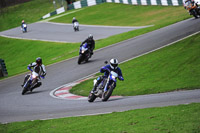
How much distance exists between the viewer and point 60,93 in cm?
1697

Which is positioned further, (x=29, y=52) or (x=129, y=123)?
(x=29, y=52)

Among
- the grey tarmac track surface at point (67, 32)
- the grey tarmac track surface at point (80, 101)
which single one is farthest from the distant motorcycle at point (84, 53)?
the grey tarmac track surface at point (67, 32)

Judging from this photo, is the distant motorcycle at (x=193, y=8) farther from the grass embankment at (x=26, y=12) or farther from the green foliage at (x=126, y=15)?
the grass embankment at (x=26, y=12)

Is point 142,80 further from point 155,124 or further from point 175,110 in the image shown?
point 155,124

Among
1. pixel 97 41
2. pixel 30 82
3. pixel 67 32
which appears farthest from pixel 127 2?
pixel 30 82

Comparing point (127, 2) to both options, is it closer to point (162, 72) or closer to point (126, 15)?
point (126, 15)

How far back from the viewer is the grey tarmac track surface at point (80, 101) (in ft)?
36.7

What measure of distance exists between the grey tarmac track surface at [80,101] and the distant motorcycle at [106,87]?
0.29 m

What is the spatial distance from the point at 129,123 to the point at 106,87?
4.60m

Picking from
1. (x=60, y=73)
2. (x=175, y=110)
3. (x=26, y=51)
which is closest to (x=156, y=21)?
(x=26, y=51)

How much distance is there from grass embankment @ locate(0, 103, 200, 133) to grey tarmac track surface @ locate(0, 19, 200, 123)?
0.90 metres

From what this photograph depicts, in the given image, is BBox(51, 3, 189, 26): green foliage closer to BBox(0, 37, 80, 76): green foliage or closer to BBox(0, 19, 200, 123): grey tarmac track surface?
BBox(0, 37, 80, 76): green foliage

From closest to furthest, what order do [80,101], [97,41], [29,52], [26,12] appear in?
[80,101] → [97,41] → [29,52] → [26,12]

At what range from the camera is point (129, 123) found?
8.41 m
